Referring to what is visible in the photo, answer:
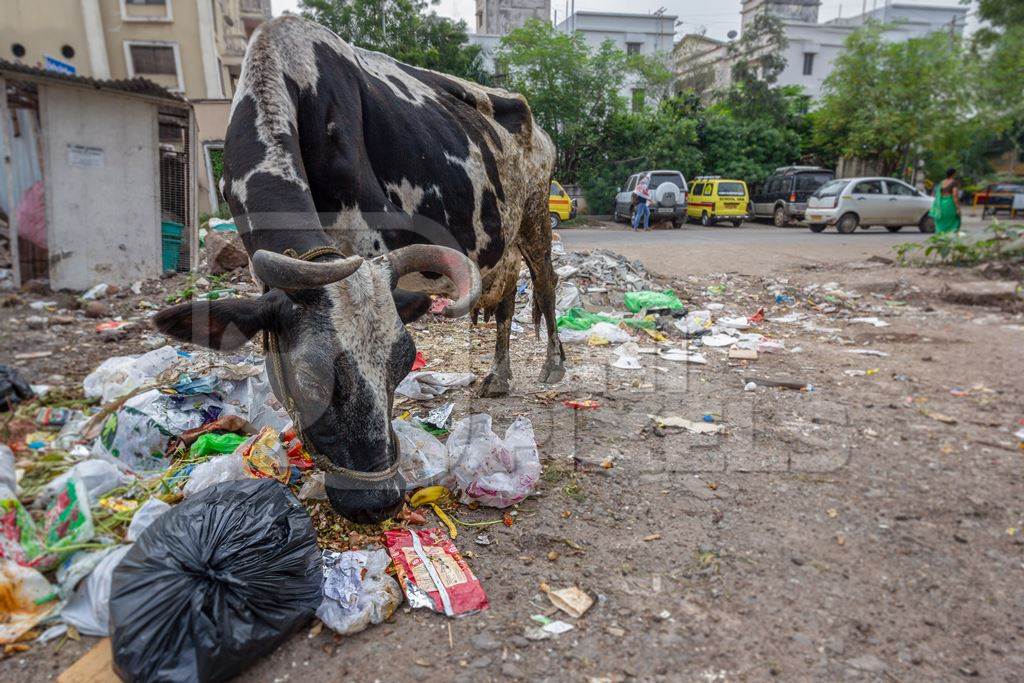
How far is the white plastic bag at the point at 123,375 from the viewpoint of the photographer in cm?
418

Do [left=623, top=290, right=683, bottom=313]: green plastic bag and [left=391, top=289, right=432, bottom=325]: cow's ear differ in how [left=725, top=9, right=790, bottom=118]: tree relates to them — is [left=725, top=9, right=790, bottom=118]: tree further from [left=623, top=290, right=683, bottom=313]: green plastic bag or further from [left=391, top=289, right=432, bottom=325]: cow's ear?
[left=391, top=289, right=432, bottom=325]: cow's ear

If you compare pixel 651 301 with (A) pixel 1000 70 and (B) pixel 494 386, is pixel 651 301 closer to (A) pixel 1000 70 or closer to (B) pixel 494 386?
(B) pixel 494 386

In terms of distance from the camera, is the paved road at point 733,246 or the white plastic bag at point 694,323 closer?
the white plastic bag at point 694,323

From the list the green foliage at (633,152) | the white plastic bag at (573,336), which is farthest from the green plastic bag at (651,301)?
the green foliage at (633,152)

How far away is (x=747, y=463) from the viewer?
3.69 meters

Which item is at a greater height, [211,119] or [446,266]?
[211,119]

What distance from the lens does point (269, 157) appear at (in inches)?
101

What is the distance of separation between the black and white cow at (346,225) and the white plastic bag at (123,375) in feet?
7.22

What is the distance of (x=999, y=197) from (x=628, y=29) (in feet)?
75.4

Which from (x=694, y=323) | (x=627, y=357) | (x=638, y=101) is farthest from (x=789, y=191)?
(x=627, y=357)

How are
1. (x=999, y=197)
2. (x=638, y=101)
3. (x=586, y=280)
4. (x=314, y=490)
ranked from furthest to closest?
(x=638, y=101), (x=999, y=197), (x=586, y=280), (x=314, y=490)

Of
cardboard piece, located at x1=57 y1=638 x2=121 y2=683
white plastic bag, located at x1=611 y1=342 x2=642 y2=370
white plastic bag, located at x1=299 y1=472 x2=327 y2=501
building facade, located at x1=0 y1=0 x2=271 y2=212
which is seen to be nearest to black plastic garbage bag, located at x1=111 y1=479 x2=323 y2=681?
cardboard piece, located at x1=57 y1=638 x2=121 y2=683

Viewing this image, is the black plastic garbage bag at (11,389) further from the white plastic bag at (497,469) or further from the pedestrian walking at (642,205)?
the pedestrian walking at (642,205)

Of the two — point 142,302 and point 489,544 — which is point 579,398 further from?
point 142,302
